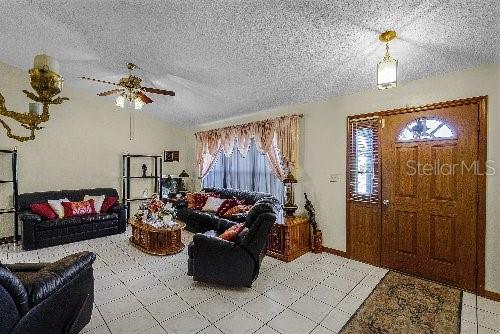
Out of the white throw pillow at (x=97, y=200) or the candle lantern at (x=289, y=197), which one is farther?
the white throw pillow at (x=97, y=200)

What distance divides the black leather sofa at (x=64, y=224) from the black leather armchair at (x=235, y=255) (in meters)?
3.02

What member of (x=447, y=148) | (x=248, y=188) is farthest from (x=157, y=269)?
(x=447, y=148)

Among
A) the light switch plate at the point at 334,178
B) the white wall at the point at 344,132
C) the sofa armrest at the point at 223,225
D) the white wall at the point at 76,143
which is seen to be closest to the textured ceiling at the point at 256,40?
the white wall at the point at 344,132

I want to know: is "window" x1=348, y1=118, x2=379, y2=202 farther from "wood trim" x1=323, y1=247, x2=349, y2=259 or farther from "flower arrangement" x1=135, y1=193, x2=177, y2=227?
"flower arrangement" x1=135, y1=193, x2=177, y2=227

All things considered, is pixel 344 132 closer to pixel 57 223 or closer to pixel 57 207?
pixel 57 223

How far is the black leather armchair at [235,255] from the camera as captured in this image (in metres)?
2.88

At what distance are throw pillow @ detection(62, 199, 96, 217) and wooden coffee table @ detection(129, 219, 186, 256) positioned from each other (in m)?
1.33

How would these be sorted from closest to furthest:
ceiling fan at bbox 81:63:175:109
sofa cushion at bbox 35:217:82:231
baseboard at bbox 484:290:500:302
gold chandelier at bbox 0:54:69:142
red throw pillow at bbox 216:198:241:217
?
gold chandelier at bbox 0:54:69:142, baseboard at bbox 484:290:500:302, ceiling fan at bbox 81:63:175:109, sofa cushion at bbox 35:217:82:231, red throw pillow at bbox 216:198:241:217

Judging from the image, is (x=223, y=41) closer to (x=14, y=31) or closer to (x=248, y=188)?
(x=14, y=31)

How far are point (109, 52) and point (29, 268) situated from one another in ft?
8.89

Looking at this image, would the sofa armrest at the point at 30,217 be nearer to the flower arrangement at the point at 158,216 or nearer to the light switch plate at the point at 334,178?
the flower arrangement at the point at 158,216

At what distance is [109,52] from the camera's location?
3438mm

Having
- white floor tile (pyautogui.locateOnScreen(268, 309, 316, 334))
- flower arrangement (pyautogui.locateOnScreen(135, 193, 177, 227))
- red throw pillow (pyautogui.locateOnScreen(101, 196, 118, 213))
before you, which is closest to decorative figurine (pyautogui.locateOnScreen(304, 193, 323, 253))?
white floor tile (pyautogui.locateOnScreen(268, 309, 316, 334))

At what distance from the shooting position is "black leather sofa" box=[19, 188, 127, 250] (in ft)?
14.0
